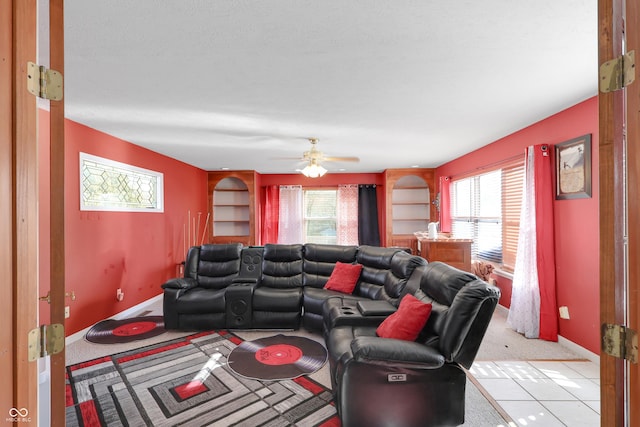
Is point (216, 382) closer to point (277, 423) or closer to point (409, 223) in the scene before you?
point (277, 423)

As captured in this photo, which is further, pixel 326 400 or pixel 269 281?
pixel 269 281

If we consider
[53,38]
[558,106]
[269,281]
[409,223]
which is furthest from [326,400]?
[409,223]

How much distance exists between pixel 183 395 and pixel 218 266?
1882 mm

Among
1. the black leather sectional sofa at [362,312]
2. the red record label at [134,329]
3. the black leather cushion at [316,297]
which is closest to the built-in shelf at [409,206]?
the black leather sectional sofa at [362,312]

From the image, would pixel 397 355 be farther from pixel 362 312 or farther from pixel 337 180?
pixel 337 180

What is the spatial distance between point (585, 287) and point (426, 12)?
9.75ft

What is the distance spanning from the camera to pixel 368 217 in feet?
23.3

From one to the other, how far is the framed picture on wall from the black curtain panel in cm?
418

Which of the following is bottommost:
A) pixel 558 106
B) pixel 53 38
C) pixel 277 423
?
pixel 277 423

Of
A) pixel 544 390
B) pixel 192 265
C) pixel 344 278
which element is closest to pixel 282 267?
pixel 344 278

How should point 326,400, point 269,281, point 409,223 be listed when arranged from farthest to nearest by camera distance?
1. point 409,223
2. point 269,281
3. point 326,400

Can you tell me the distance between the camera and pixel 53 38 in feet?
3.05

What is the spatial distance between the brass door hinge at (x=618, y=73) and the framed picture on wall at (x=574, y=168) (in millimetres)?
2379

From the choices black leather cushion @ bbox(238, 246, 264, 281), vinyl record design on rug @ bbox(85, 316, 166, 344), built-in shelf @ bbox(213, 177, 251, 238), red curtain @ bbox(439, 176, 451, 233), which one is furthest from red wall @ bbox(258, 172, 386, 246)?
vinyl record design on rug @ bbox(85, 316, 166, 344)
